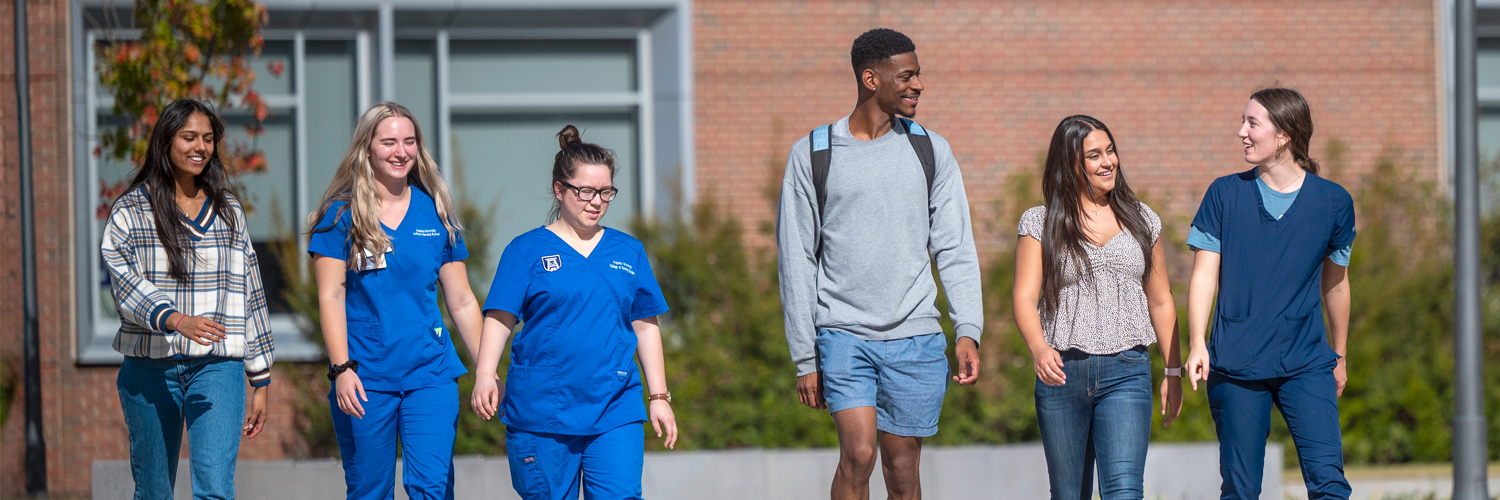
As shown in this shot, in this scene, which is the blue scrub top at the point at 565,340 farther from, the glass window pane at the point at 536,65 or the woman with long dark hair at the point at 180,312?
the glass window pane at the point at 536,65

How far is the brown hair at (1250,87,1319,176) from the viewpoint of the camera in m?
4.33

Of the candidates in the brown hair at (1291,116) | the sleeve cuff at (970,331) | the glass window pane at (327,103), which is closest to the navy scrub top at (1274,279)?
the brown hair at (1291,116)

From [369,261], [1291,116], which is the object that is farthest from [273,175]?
[1291,116]

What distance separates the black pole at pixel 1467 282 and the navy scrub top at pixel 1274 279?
10.2 feet

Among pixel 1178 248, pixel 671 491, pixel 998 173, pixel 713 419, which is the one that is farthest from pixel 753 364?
pixel 1178 248

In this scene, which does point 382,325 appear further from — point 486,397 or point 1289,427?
point 1289,427

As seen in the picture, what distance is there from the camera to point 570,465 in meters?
4.00

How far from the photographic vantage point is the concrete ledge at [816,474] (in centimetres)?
698

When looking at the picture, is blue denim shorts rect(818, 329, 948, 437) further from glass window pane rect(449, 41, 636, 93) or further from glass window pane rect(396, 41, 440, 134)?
glass window pane rect(396, 41, 440, 134)

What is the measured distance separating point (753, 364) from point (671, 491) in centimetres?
204

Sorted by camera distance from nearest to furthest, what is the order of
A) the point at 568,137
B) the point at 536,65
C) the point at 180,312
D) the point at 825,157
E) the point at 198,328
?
the point at 198,328 → the point at 180,312 → the point at 568,137 → the point at 825,157 → the point at 536,65

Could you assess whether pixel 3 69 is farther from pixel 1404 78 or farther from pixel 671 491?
pixel 1404 78

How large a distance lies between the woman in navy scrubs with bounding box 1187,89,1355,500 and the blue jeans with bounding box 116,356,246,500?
342cm

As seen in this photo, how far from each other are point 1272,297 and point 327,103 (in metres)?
8.09
